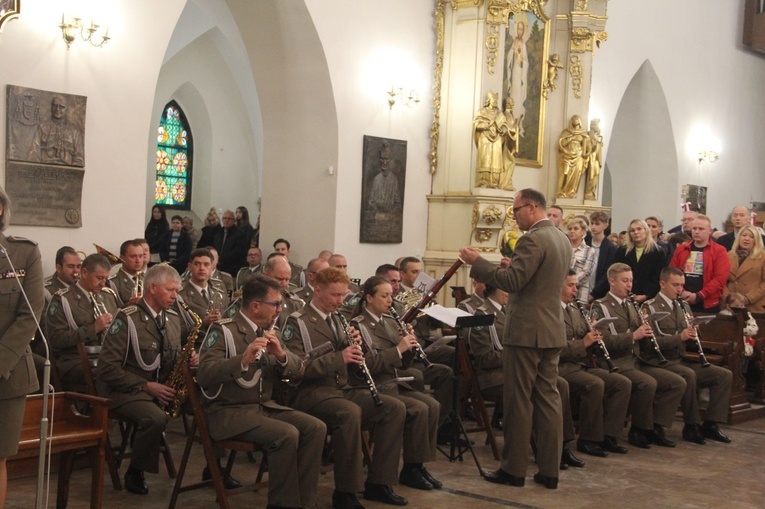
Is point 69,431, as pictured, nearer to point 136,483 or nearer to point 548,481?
point 136,483

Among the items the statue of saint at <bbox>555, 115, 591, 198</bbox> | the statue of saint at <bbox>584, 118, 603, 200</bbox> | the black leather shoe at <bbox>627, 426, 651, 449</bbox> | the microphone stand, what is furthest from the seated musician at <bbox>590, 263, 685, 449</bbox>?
the statue of saint at <bbox>584, 118, 603, 200</bbox>

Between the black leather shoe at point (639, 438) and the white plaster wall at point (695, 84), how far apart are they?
26.1 ft

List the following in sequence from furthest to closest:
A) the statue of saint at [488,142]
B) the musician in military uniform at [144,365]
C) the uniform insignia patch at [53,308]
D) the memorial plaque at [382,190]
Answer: the statue of saint at [488,142] < the memorial plaque at [382,190] < the uniform insignia patch at [53,308] < the musician in military uniform at [144,365]

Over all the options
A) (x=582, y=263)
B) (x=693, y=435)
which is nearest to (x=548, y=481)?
(x=693, y=435)

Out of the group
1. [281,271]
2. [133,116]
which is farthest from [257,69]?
[281,271]

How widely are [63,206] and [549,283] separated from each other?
450 centimetres

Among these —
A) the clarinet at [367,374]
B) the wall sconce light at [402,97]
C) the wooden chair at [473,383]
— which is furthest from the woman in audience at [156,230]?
the clarinet at [367,374]

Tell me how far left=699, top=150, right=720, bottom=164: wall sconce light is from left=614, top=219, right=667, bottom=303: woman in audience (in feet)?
30.4

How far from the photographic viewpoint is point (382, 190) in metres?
11.5

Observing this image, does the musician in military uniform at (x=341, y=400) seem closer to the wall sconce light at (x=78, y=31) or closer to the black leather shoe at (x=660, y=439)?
the black leather shoe at (x=660, y=439)

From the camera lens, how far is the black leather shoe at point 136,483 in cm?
557

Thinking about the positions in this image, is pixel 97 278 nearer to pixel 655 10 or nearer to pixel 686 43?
pixel 655 10

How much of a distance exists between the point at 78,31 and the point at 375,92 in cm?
398

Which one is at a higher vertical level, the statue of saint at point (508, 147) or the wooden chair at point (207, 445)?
the statue of saint at point (508, 147)
